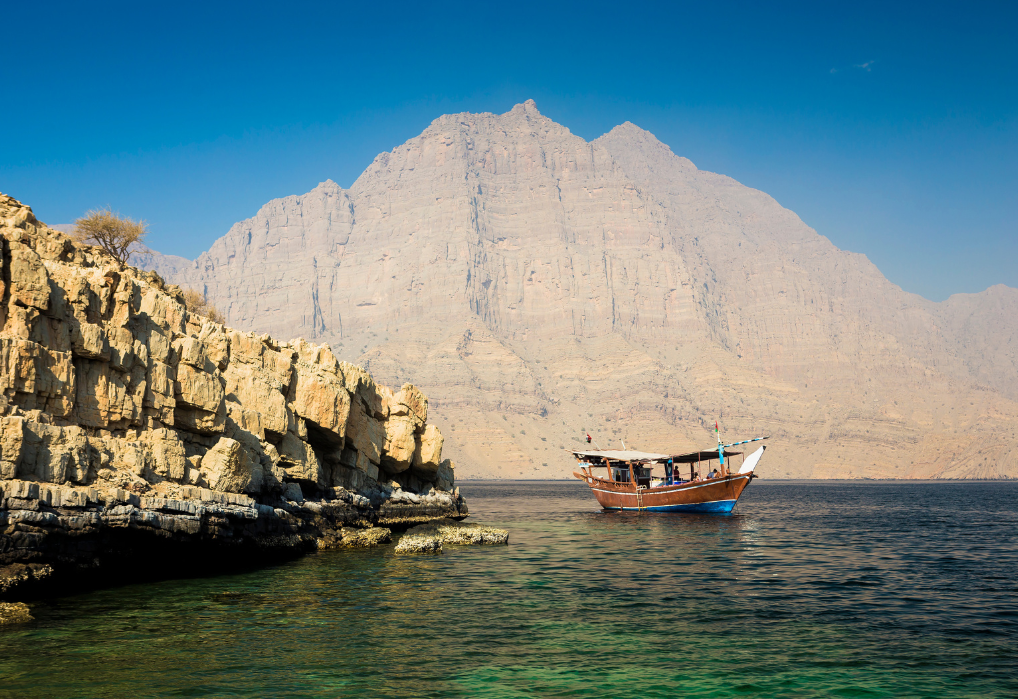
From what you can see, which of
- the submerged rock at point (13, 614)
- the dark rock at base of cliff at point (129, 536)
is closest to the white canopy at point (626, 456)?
the dark rock at base of cliff at point (129, 536)

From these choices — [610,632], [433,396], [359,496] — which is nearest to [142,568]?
[610,632]

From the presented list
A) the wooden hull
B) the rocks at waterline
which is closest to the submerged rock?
the rocks at waterline

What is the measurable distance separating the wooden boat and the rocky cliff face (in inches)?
1155

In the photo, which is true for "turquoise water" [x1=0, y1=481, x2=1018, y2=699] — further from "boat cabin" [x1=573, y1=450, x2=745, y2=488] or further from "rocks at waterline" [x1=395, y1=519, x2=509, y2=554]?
"boat cabin" [x1=573, y1=450, x2=745, y2=488]

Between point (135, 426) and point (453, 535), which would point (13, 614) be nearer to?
point (135, 426)

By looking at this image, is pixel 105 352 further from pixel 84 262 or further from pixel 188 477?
pixel 84 262

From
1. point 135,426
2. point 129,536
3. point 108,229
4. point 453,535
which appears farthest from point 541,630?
point 108,229

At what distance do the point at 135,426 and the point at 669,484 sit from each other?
1902 inches

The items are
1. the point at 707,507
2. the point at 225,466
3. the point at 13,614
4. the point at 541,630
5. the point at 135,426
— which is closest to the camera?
the point at 13,614

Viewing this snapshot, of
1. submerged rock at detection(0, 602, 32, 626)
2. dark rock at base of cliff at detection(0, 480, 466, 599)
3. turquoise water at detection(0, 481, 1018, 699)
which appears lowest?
turquoise water at detection(0, 481, 1018, 699)

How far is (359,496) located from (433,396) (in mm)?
152525

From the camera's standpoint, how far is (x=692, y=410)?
194m

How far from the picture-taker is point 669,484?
64938 mm

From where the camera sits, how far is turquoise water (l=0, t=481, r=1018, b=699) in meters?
13.9
